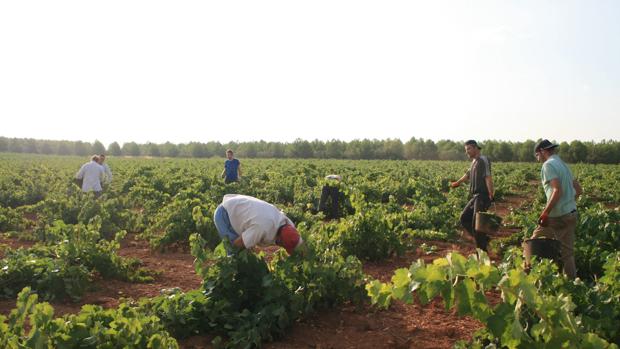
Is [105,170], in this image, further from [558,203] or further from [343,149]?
[343,149]

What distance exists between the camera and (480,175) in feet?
24.5

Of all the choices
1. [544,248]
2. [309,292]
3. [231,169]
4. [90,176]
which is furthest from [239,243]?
[231,169]

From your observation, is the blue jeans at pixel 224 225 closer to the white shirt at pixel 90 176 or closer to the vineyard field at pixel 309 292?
the vineyard field at pixel 309 292

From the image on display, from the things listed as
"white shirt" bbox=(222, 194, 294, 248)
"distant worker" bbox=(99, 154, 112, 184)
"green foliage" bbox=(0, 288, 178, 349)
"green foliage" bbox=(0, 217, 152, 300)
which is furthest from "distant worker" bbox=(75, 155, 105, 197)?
"green foliage" bbox=(0, 288, 178, 349)

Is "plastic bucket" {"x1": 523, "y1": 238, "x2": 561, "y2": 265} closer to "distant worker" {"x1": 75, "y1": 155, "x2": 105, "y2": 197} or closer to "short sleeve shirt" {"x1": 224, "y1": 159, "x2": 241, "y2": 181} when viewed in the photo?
"short sleeve shirt" {"x1": 224, "y1": 159, "x2": 241, "y2": 181}

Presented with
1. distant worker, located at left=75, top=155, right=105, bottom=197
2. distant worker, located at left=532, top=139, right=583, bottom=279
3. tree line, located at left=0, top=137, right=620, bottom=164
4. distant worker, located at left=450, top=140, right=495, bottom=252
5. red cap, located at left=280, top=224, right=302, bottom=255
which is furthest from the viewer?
tree line, located at left=0, top=137, right=620, bottom=164

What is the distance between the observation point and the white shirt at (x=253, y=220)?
4848 millimetres

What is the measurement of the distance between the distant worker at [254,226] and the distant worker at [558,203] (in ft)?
9.28

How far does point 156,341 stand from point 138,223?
718cm

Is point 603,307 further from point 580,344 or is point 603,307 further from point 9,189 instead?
point 9,189

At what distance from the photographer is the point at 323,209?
11.6 meters

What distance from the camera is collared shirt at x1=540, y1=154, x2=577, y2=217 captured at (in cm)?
541

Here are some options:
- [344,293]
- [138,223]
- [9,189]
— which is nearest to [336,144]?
[9,189]

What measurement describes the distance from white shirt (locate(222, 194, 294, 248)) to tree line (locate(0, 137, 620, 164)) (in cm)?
5346
